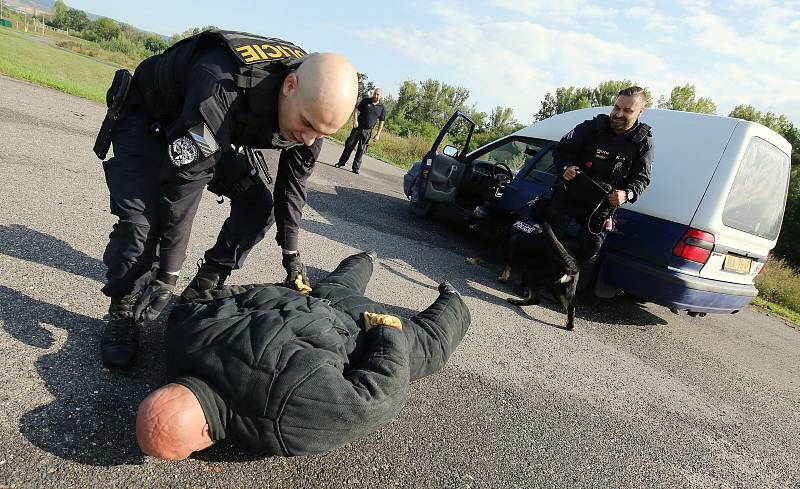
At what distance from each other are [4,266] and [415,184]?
5.04 metres

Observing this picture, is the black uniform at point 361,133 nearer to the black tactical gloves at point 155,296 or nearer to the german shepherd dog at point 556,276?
the german shepherd dog at point 556,276

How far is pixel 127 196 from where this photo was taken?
210 centimetres

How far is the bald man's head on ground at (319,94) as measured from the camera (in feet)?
5.83

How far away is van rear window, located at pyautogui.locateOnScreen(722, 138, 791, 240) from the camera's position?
4.14 metres

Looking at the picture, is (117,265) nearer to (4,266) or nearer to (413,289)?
(4,266)

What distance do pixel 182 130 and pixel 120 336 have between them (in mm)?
995

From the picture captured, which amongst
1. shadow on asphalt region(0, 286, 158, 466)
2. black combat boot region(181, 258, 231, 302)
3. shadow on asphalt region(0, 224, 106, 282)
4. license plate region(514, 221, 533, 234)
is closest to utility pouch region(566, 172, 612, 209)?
license plate region(514, 221, 533, 234)

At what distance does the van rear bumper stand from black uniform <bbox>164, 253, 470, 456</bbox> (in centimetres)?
314

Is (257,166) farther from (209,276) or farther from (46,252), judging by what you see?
(46,252)

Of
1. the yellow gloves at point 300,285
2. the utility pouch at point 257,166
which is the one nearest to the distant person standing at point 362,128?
the utility pouch at point 257,166

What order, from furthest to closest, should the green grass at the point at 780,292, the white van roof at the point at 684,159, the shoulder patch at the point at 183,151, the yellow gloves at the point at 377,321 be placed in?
the green grass at the point at 780,292
the white van roof at the point at 684,159
the yellow gloves at the point at 377,321
the shoulder patch at the point at 183,151

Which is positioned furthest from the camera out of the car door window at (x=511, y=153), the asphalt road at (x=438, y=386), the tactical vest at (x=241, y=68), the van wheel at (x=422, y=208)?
the van wheel at (x=422, y=208)

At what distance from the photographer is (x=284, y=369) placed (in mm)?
1576

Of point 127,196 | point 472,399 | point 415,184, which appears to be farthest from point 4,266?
point 415,184
